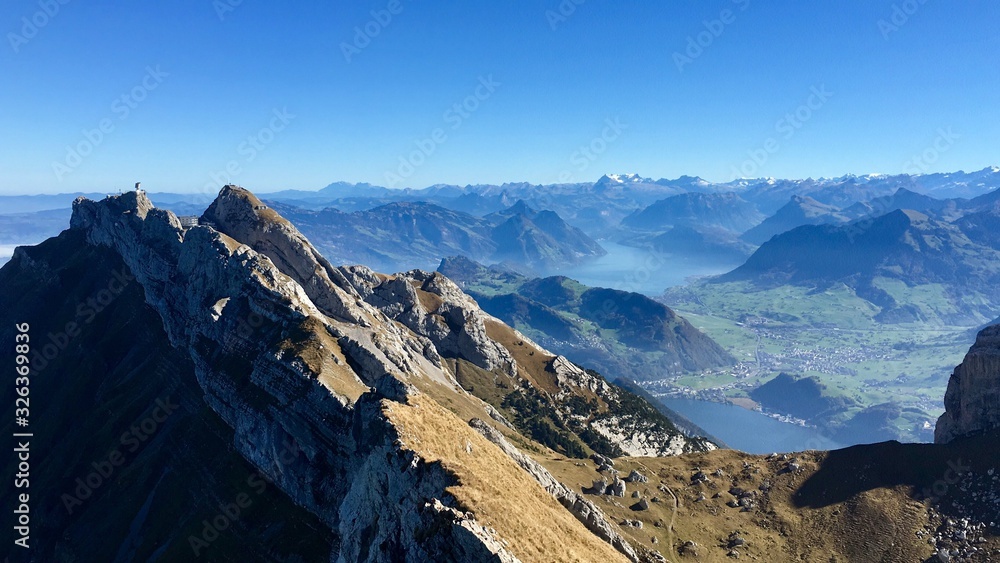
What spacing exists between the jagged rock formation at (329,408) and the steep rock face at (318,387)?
24cm

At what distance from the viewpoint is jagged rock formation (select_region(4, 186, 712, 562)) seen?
43.0 m

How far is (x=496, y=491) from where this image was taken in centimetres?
4422

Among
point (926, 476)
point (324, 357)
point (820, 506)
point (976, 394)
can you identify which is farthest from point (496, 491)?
point (976, 394)

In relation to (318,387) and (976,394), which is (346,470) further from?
(976,394)

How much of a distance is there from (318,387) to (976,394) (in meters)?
113

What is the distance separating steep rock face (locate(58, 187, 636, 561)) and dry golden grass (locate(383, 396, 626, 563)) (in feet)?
0.72

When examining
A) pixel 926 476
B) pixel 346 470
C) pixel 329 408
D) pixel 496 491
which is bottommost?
pixel 926 476

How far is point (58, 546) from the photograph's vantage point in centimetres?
10806

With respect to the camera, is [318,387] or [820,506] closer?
[318,387]

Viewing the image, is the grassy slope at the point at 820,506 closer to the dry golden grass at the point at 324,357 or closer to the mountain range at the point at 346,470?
the mountain range at the point at 346,470

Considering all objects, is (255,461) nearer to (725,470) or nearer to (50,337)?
(725,470)

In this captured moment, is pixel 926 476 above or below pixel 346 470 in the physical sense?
below

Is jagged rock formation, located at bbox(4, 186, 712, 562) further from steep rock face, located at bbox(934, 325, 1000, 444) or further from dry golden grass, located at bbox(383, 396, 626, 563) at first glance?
steep rock face, located at bbox(934, 325, 1000, 444)

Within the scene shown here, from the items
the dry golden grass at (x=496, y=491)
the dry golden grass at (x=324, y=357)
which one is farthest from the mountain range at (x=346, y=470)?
the dry golden grass at (x=324, y=357)
